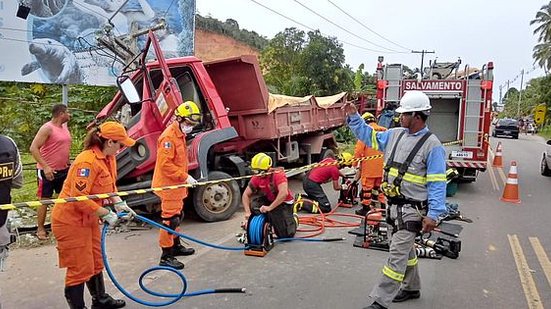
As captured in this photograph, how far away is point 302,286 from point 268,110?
14.3ft

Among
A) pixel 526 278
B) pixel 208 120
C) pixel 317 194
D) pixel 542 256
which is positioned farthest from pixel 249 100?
pixel 526 278

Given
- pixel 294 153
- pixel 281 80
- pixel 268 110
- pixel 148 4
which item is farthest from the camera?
pixel 281 80

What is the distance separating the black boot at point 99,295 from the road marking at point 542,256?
4295mm

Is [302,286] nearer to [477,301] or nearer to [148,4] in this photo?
[477,301]

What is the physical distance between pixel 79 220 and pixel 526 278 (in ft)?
14.4

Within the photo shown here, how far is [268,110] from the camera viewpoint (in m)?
8.41

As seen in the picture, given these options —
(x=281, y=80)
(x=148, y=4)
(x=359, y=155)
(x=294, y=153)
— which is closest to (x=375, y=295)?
(x=359, y=155)

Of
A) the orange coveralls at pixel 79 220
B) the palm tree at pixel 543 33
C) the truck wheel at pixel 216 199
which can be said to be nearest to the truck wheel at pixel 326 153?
the truck wheel at pixel 216 199

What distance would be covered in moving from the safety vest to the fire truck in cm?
643

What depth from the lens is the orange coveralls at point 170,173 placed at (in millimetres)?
5094

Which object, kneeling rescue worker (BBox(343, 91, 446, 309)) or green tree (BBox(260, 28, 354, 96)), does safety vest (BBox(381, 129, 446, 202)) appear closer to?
kneeling rescue worker (BBox(343, 91, 446, 309))

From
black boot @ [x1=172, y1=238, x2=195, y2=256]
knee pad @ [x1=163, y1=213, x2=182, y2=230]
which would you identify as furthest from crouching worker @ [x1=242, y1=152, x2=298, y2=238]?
knee pad @ [x1=163, y1=213, x2=182, y2=230]

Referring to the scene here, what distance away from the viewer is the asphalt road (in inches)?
169

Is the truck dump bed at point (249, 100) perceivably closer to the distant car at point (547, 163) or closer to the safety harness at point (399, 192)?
the safety harness at point (399, 192)
